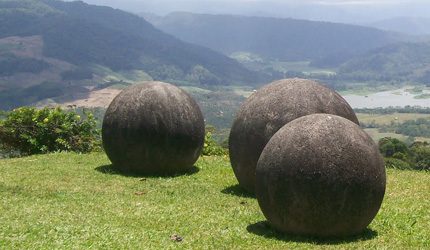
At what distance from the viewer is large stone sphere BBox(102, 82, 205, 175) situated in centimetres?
1997

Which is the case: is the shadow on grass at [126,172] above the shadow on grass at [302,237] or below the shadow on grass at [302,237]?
below

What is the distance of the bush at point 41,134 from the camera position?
2788 centimetres

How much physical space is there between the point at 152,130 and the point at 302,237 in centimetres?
923

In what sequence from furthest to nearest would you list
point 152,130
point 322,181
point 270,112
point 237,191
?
point 152,130, point 237,191, point 270,112, point 322,181

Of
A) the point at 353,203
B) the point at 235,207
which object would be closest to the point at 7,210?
the point at 235,207

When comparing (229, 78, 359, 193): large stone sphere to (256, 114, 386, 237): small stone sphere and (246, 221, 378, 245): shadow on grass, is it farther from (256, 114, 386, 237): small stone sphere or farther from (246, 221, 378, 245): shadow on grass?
(246, 221, 378, 245): shadow on grass

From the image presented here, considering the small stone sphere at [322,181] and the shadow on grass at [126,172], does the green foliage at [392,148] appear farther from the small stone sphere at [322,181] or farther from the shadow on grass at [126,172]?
the small stone sphere at [322,181]

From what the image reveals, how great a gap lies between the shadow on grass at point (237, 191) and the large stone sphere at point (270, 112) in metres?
0.23

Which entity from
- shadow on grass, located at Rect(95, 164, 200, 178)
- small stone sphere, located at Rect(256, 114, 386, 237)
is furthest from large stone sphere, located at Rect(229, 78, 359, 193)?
shadow on grass, located at Rect(95, 164, 200, 178)

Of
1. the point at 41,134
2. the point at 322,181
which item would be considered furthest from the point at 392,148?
the point at 322,181

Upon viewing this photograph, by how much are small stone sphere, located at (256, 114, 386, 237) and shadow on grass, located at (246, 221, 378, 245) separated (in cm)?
11

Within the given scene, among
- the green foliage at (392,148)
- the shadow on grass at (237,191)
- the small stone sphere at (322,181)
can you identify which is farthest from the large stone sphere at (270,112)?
the green foliage at (392,148)

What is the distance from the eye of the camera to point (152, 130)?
19906 mm

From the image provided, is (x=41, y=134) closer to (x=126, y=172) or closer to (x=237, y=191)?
(x=126, y=172)
